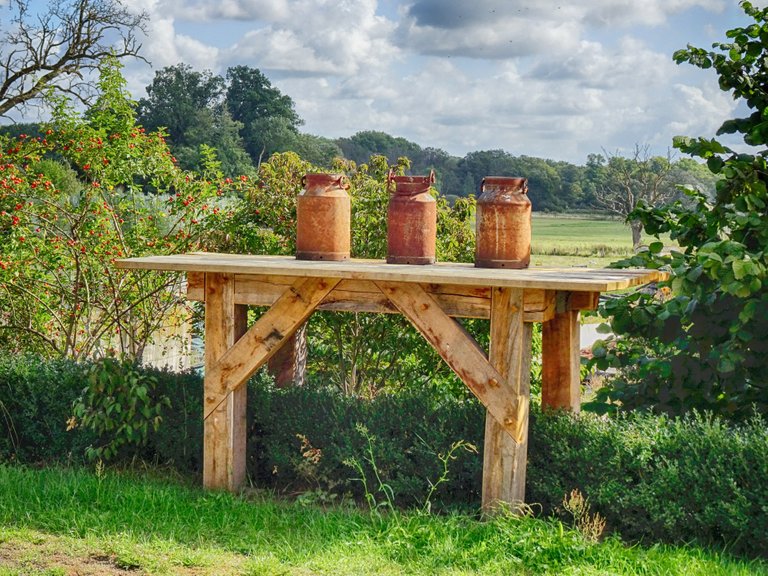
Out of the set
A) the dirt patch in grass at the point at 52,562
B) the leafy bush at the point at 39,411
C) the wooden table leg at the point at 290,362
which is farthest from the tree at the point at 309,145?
the dirt patch in grass at the point at 52,562

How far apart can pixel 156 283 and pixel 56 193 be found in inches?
43.5

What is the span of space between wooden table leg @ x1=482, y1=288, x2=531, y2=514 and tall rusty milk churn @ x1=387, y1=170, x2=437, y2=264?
72 centimetres

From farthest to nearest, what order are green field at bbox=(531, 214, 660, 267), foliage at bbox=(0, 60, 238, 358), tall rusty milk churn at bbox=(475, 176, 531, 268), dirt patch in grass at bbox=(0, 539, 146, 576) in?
1. green field at bbox=(531, 214, 660, 267)
2. foliage at bbox=(0, 60, 238, 358)
3. tall rusty milk churn at bbox=(475, 176, 531, 268)
4. dirt patch in grass at bbox=(0, 539, 146, 576)

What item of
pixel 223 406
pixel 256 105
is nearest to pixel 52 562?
pixel 223 406

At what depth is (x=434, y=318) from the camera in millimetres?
4891

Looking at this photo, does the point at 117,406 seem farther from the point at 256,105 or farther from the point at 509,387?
the point at 256,105

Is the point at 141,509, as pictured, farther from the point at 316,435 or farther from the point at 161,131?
the point at 161,131

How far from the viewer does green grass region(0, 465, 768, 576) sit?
13.8 feet

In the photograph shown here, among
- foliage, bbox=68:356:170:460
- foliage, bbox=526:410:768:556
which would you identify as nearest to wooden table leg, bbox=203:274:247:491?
foliage, bbox=68:356:170:460

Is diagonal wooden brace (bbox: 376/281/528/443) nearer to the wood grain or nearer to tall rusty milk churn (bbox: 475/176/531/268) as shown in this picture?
the wood grain

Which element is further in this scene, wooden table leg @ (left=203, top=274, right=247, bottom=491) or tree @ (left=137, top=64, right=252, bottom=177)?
tree @ (left=137, top=64, right=252, bottom=177)

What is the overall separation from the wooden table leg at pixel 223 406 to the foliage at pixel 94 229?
→ 221 centimetres

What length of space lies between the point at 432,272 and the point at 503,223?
60 cm

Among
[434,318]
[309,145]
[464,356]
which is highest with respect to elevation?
[309,145]
